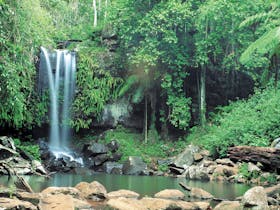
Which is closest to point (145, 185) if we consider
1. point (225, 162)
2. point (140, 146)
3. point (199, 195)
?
point (199, 195)

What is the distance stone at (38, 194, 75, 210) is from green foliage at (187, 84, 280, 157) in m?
10.9

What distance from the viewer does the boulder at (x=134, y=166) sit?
57.8 ft

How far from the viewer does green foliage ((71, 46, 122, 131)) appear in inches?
858

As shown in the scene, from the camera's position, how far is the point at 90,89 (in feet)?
72.5

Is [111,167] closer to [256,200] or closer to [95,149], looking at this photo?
[95,149]

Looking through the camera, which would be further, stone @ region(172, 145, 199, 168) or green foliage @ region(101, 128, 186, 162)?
green foliage @ region(101, 128, 186, 162)

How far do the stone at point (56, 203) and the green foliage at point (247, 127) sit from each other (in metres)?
10.9

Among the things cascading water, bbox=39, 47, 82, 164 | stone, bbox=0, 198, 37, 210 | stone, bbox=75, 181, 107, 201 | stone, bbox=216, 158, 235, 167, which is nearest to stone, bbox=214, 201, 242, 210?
stone, bbox=75, 181, 107, 201

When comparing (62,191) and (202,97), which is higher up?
(202,97)

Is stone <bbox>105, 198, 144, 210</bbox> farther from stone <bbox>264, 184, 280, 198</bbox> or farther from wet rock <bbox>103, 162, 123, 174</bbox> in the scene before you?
wet rock <bbox>103, 162, 123, 174</bbox>

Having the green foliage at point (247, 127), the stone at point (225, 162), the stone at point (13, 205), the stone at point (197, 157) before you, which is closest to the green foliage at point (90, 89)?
the green foliage at point (247, 127)

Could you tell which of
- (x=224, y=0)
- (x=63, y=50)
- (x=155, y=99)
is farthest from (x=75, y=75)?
(x=224, y=0)

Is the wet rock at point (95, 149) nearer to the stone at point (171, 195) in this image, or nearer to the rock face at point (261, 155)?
the rock face at point (261, 155)

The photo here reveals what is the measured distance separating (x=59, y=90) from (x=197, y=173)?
9682 millimetres
